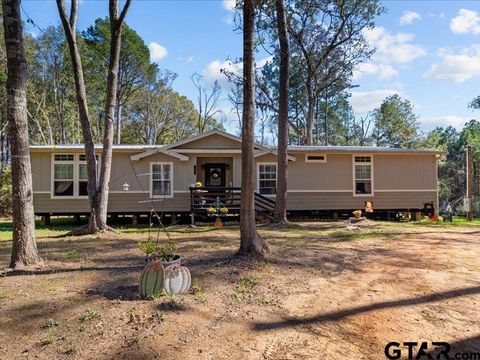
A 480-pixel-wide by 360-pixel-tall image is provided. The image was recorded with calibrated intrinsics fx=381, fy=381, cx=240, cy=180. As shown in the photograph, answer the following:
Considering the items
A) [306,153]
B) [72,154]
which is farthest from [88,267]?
[306,153]

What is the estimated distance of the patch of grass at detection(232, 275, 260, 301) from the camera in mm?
4727

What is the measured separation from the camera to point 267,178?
1527cm

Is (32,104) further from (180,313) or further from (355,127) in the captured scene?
(355,127)

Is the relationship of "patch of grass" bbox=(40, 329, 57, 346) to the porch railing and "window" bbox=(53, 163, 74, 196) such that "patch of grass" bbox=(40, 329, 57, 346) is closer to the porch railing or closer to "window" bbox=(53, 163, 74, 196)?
the porch railing

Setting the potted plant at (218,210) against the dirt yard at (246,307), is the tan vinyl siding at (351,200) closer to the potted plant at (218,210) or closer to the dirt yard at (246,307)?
the potted plant at (218,210)

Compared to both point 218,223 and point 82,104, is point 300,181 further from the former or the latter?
point 82,104

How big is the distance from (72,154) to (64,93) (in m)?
19.3

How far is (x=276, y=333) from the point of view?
3.77 m

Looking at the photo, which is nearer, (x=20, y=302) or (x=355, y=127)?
(x=20, y=302)

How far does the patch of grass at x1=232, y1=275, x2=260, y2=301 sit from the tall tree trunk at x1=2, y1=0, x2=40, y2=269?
323 cm

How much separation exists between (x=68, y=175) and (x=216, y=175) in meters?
5.74

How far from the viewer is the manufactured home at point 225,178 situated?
13992 millimetres

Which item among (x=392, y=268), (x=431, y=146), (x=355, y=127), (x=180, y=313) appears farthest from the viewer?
(x=355, y=127)

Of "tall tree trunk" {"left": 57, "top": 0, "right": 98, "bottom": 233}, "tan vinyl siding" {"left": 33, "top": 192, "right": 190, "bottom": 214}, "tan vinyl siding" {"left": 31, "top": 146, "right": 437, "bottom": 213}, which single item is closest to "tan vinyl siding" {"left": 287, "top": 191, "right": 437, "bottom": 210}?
"tan vinyl siding" {"left": 31, "top": 146, "right": 437, "bottom": 213}
